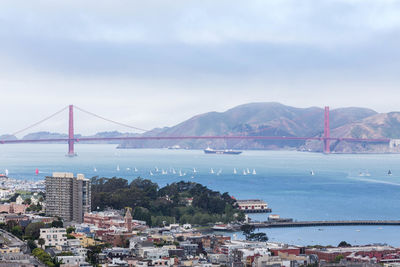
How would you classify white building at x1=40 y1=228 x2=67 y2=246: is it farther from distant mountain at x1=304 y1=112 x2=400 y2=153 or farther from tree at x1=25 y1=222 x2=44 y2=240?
distant mountain at x1=304 y1=112 x2=400 y2=153

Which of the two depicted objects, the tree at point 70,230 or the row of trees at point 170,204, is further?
the row of trees at point 170,204

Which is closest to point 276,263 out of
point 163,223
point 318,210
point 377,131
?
point 163,223

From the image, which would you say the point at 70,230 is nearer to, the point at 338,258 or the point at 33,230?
the point at 33,230

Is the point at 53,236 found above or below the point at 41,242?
above

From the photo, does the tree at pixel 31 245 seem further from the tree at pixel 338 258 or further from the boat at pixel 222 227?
the boat at pixel 222 227

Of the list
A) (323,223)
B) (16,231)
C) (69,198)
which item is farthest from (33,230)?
(323,223)

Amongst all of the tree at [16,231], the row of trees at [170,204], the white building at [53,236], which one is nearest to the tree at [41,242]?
the white building at [53,236]

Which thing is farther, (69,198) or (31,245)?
(69,198)
